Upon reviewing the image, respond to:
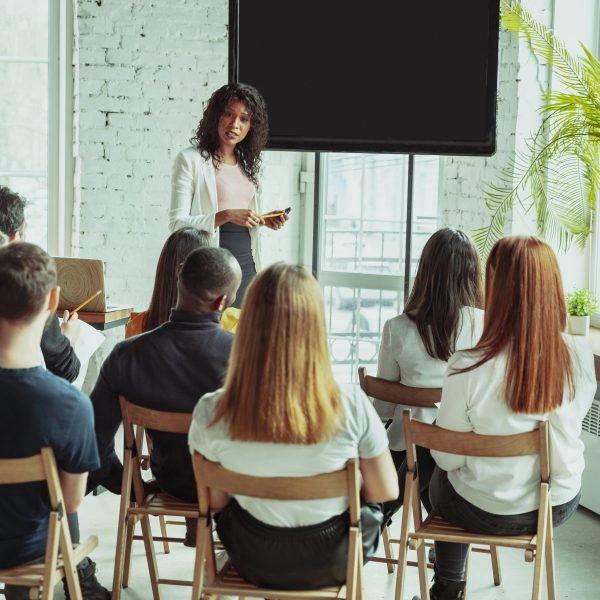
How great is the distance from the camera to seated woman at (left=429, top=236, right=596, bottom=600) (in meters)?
2.38

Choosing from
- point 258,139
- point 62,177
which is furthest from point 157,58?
point 258,139

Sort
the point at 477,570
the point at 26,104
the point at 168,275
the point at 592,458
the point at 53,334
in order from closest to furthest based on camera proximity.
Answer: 1. the point at 53,334
2. the point at 168,275
3. the point at 477,570
4. the point at 592,458
5. the point at 26,104

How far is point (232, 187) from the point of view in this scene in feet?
13.3

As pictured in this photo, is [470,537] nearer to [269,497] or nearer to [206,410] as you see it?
[269,497]

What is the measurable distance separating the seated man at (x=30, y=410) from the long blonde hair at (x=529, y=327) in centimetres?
97

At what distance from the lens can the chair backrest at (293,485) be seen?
1.96 m

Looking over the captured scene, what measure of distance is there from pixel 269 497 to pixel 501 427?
72 cm

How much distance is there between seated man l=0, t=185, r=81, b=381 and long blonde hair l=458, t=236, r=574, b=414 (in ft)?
3.93

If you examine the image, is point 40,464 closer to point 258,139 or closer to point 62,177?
point 258,139

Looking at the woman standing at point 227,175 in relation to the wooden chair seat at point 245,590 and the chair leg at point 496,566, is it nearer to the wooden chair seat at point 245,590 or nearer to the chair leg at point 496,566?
the chair leg at point 496,566

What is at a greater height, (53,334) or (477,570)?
(53,334)

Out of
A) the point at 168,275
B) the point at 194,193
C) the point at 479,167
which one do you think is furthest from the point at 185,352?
the point at 479,167

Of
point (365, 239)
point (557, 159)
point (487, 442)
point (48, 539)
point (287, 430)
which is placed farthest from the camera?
point (365, 239)

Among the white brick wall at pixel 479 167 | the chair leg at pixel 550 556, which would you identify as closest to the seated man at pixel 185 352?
the chair leg at pixel 550 556
